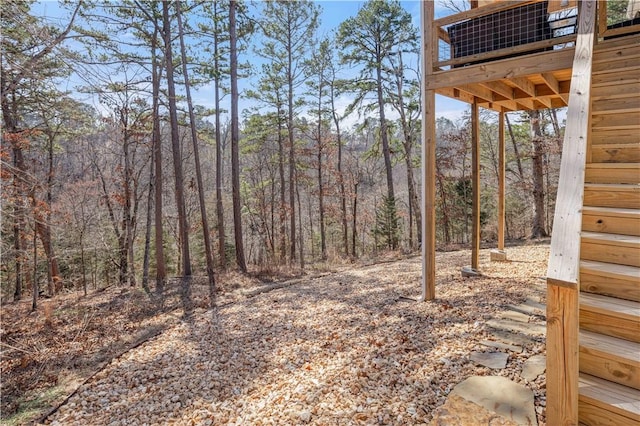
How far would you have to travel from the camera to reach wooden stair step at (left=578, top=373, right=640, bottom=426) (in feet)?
4.99

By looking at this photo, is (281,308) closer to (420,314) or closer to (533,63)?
(420,314)

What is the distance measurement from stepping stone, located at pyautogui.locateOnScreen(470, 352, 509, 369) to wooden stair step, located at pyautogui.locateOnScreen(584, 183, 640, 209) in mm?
1329

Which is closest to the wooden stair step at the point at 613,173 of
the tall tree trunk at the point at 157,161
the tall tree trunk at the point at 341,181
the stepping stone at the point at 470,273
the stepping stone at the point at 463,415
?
the stepping stone at the point at 463,415

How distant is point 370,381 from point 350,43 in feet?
40.7

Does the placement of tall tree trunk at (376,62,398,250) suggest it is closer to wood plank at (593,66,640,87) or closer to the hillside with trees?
the hillside with trees

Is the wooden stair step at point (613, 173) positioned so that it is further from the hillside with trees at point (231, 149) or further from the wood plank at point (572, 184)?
the hillside with trees at point (231, 149)

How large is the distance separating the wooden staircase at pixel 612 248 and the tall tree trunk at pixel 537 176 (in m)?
7.18

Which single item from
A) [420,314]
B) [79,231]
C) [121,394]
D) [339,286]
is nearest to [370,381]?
[420,314]

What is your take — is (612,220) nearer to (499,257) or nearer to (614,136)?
(614,136)

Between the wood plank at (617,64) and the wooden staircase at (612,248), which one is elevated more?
the wood plank at (617,64)

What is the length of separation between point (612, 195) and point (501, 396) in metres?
1.62

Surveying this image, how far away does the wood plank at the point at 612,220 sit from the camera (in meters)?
2.19

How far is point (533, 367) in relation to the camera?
8.02 ft

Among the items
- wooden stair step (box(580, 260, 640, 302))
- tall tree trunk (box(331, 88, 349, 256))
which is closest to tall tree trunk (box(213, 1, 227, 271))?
tall tree trunk (box(331, 88, 349, 256))
